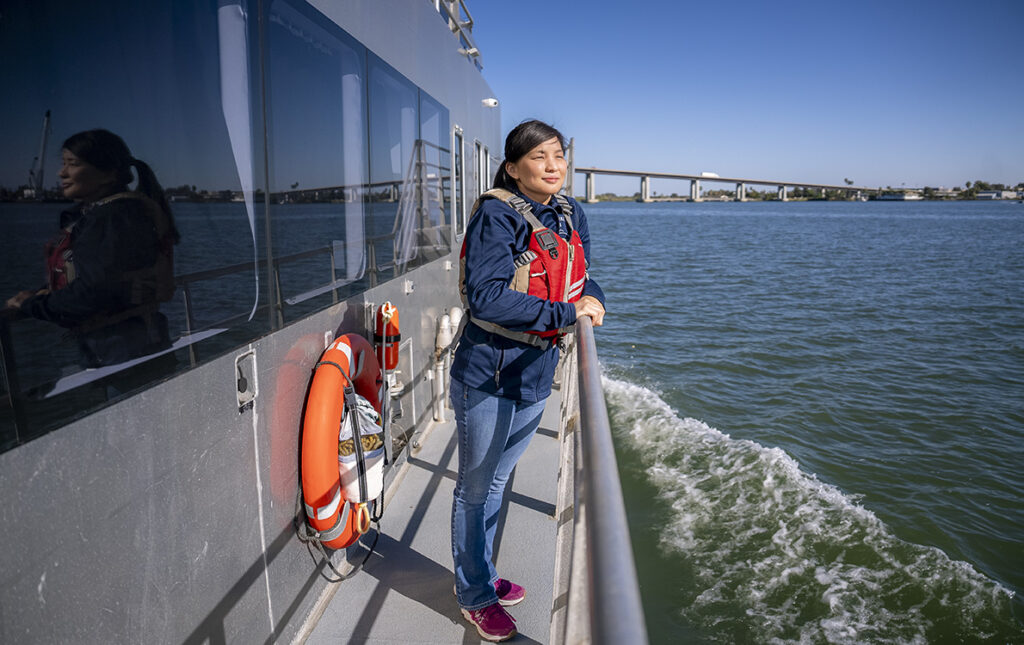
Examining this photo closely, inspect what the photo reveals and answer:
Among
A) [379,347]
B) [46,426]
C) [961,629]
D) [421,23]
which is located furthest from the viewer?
[961,629]

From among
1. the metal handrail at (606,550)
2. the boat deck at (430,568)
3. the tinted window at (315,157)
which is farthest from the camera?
the boat deck at (430,568)

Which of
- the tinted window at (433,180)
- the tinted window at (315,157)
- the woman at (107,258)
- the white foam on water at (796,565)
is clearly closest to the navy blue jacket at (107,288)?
the woman at (107,258)

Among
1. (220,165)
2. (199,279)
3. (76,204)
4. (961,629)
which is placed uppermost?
(220,165)

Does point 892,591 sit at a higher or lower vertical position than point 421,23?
lower

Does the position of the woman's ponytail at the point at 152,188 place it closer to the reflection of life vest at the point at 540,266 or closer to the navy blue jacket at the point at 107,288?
the navy blue jacket at the point at 107,288

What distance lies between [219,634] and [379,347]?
1.60m

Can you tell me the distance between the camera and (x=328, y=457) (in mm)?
2395

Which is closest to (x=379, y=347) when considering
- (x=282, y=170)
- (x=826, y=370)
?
(x=282, y=170)

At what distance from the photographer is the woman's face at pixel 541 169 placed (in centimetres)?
195

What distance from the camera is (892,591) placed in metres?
5.70

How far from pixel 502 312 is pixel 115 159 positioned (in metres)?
1.00

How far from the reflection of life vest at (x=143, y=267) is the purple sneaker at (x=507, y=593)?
5.45 feet

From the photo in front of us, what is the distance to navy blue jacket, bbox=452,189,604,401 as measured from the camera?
1846mm

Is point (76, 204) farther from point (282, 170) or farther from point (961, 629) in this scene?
point (961, 629)
